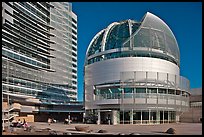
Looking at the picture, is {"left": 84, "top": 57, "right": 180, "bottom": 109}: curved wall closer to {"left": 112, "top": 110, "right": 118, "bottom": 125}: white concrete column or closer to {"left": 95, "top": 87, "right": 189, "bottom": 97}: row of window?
{"left": 95, "top": 87, "right": 189, "bottom": 97}: row of window

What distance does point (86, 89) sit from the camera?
57938mm

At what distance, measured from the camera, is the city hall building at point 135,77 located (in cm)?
4988

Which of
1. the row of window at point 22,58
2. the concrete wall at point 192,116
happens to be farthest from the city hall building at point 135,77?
the row of window at point 22,58

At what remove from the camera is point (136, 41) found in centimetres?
5472

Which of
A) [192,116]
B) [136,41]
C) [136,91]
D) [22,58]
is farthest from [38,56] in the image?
[136,91]

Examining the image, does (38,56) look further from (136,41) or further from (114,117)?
(114,117)

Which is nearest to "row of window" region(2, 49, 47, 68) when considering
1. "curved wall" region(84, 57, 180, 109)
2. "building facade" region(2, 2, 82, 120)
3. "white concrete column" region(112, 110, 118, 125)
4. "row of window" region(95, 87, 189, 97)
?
"building facade" region(2, 2, 82, 120)

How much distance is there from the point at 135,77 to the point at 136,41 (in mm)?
7404

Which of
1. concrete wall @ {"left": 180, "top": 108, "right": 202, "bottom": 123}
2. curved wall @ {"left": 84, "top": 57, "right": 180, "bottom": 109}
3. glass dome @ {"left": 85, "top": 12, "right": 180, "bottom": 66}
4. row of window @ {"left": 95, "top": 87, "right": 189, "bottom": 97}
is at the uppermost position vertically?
glass dome @ {"left": 85, "top": 12, "right": 180, "bottom": 66}

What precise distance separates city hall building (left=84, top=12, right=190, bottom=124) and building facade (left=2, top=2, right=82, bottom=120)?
21876mm

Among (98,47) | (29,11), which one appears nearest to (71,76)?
(29,11)

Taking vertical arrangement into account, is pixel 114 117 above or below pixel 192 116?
above

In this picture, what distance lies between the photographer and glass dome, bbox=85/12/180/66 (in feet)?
178

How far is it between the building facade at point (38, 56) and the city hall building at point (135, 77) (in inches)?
861
